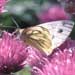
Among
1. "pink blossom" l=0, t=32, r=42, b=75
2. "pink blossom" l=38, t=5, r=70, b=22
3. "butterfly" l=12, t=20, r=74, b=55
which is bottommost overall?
"pink blossom" l=0, t=32, r=42, b=75

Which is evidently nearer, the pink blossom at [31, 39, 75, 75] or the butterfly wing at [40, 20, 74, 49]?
the pink blossom at [31, 39, 75, 75]

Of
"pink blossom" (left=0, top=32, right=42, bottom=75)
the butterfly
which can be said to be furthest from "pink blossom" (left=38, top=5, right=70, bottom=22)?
"pink blossom" (left=0, top=32, right=42, bottom=75)

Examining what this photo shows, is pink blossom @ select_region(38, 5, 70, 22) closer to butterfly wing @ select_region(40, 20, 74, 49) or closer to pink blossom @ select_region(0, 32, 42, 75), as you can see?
butterfly wing @ select_region(40, 20, 74, 49)

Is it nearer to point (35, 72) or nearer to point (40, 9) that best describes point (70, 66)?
point (35, 72)

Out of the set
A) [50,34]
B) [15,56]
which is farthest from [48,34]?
[15,56]

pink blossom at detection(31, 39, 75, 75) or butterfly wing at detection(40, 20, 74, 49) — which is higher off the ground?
butterfly wing at detection(40, 20, 74, 49)

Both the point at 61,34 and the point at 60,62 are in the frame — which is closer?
the point at 60,62

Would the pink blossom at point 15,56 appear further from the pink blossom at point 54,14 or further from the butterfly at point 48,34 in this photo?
the pink blossom at point 54,14

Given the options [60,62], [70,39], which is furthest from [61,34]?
[60,62]
